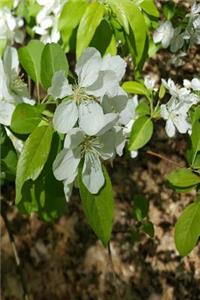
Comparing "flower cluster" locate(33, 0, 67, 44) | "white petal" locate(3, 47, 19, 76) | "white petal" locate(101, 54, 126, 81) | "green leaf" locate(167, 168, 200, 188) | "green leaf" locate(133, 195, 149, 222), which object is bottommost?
"green leaf" locate(133, 195, 149, 222)

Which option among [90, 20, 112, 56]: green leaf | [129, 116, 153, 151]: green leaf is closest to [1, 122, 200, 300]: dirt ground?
[129, 116, 153, 151]: green leaf

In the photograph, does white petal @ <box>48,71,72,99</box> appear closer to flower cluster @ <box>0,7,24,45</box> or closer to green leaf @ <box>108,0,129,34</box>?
green leaf @ <box>108,0,129,34</box>

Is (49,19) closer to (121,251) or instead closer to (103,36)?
(103,36)

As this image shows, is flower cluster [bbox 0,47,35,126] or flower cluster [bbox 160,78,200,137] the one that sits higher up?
flower cluster [bbox 0,47,35,126]

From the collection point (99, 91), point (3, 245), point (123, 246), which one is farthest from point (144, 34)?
point (3, 245)

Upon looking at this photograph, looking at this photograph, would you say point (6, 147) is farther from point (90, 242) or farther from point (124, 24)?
point (90, 242)

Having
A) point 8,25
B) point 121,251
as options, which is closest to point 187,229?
point 8,25

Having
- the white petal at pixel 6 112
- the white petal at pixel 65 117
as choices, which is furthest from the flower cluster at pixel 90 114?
the white petal at pixel 6 112
